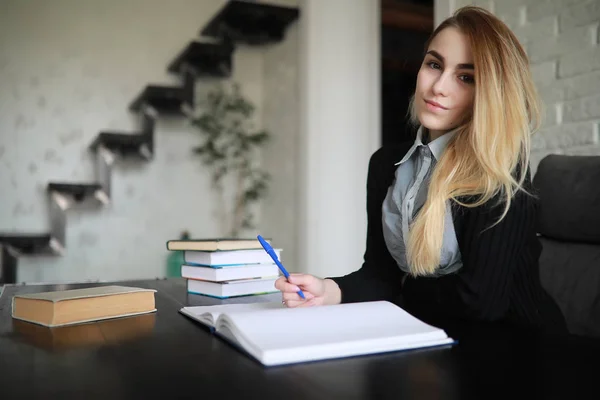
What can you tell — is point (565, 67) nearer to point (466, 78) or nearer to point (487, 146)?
point (466, 78)

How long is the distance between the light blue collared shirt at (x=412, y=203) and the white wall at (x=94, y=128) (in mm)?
2780

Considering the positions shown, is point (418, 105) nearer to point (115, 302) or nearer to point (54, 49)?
point (115, 302)

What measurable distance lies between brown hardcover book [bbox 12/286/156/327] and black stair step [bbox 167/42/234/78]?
2820 mm

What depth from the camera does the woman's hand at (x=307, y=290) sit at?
2.87 feet

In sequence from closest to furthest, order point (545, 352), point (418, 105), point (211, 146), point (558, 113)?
1. point (545, 352)
2. point (418, 105)
3. point (558, 113)
4. point (211, 146)

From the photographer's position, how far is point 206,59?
11.9 ft

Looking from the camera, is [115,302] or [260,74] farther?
[260,74]

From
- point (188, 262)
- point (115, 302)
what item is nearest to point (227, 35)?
point (188, 262)

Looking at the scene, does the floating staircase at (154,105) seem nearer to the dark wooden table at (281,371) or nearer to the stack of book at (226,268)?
the stack of book at (226,268)

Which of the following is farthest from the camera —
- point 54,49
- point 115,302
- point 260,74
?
point 260,74

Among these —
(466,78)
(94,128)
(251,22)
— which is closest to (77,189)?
(94,128)

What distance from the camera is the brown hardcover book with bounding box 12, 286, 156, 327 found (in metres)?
0.77

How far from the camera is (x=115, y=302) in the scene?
0.83 m

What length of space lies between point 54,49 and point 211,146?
1.16 m
